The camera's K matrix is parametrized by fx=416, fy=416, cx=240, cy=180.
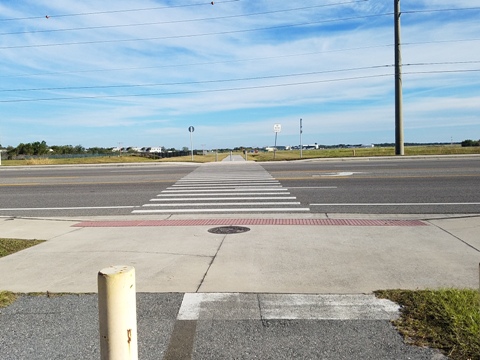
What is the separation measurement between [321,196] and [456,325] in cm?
897

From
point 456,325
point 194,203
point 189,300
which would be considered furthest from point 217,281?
point 194,203

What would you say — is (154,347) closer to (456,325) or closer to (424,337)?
(424,337)

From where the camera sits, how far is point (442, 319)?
144 inches

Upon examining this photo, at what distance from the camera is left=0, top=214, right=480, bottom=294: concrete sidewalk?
4.88 metres

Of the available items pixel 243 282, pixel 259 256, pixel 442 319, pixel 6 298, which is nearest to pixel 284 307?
pixel 243 282

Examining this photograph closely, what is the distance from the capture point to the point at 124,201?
12.5m

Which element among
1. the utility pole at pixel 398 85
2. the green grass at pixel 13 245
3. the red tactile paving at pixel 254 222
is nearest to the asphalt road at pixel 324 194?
the red tactile paving at pixel 254 222

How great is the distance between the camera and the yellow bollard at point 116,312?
232 cm

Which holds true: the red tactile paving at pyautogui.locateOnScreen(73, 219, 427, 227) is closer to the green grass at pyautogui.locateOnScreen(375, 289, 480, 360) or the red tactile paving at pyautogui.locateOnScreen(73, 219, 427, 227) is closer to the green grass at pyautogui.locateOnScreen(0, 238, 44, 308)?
the green grass at pyautogui.locateOnScreen(0, 238, 44, 308)

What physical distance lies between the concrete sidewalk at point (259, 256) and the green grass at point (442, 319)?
43 cm

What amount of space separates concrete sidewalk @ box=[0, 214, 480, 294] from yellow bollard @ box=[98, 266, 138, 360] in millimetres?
2299

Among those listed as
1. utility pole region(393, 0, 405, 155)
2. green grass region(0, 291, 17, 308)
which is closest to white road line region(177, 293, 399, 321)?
green grass region(0, 291, 17, 308)

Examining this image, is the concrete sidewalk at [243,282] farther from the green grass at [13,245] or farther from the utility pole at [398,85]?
the utility pole at [398,85]

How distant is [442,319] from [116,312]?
2.85 m
